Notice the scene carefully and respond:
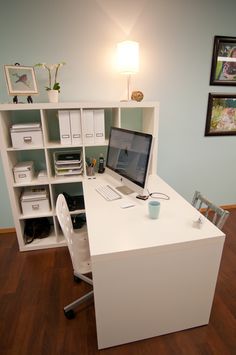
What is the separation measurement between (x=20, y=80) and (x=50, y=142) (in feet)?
1.98

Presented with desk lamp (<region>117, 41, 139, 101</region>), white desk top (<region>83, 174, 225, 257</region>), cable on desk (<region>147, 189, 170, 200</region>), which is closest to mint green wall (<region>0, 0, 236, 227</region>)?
desk lamp (<region>117, 41, 139, 101</region>)

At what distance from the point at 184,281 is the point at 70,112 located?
62.8 inches

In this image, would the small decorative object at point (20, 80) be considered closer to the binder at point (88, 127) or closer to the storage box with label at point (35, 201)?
the binder at point (88, 127)

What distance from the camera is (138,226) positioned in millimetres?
1273

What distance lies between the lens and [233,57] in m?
2.42

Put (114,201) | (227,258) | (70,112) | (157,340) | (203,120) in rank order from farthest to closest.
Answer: (203,120), (227,258), (70,112), (114,201), (157,340)

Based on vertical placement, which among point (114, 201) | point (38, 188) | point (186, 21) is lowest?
point (38, 188)

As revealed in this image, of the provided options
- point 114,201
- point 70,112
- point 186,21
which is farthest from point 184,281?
point 186,21

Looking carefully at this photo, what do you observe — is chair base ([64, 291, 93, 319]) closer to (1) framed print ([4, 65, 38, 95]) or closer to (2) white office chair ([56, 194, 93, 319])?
(2) white office chair ([56, 194, 93, 319])

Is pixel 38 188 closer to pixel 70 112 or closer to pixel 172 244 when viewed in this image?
pixel 70 112

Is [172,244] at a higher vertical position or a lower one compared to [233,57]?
lower

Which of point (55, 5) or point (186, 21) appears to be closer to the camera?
point (55, 5)

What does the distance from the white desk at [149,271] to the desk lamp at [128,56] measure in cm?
137

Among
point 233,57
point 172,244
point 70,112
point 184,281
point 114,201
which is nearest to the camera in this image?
point 172,244
